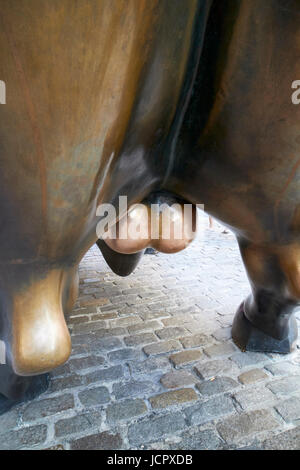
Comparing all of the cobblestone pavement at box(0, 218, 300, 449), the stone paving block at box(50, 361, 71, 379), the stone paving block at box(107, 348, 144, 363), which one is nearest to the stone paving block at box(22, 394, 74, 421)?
the cobblestone pavement at box(0, 218, 300, 449)

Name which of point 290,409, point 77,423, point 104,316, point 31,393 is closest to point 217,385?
point 290,409

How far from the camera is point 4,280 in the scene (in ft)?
1.60

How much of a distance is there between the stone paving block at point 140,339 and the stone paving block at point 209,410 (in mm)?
392

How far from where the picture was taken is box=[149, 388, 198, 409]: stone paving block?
3.01 feet

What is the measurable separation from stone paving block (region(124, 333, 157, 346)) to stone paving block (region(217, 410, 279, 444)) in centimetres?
48

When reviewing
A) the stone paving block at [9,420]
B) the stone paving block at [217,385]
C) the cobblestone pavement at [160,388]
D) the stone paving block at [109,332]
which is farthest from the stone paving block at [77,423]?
the stone paving block at [109,332]

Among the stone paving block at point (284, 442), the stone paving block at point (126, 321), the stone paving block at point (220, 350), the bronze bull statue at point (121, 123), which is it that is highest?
the bronze bull statue at point (121, 123)

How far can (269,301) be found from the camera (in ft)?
3.50

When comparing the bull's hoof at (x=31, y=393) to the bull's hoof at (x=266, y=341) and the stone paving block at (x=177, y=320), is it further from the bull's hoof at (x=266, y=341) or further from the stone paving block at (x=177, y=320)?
the bull's hoof at (x=266, y=341)

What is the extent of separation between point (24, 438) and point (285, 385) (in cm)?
77

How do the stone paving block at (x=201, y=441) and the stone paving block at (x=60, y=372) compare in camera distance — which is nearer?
the stone paving block at (x=201, y=441)

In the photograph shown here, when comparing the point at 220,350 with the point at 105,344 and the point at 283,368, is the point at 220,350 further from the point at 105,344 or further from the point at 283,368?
the point at 105,344

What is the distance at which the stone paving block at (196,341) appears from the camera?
125cm
